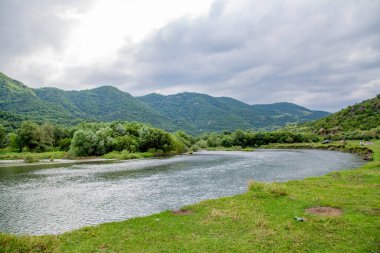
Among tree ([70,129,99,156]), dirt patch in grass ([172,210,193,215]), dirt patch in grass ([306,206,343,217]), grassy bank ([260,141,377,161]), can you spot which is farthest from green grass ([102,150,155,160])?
dirt patch in grass ([306,206,343,217])

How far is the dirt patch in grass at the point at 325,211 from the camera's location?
23.0m

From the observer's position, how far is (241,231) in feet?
65.2

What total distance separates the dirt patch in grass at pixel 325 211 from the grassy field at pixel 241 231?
0.51 metres

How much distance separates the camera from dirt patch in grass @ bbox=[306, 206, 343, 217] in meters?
23.0

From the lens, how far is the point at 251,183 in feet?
110

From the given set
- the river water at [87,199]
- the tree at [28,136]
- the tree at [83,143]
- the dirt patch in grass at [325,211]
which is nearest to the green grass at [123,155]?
the tree at [83,143]

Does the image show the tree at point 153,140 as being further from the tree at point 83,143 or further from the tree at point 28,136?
the tree at point 28,136

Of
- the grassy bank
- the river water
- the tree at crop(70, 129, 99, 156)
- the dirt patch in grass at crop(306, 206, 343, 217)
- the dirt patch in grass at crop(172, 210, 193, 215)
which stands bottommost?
the river water

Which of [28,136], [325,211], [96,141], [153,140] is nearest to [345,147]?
[153,140]

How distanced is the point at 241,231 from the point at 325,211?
9.08 m

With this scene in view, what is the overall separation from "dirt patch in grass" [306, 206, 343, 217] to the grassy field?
0.51 meters

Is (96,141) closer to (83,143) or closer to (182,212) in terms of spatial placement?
(83,143)

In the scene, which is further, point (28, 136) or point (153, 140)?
point (28, 136)

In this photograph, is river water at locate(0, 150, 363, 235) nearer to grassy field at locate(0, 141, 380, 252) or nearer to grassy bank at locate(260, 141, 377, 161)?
grassy field at locate(0, 141, 380, 252)
